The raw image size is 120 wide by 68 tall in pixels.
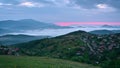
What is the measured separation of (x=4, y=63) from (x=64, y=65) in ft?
15.0

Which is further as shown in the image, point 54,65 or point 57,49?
point 57,49

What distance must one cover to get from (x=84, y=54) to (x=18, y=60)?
8397 mm

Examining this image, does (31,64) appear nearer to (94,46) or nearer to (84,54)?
(84,54)

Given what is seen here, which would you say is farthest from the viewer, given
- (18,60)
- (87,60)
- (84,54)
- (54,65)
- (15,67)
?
(84,54)

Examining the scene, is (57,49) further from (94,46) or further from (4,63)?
(4,63)

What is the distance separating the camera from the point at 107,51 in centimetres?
3462

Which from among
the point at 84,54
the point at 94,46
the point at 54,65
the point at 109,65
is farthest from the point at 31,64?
the point at 94,46

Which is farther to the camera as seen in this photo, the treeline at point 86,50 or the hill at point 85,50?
the hill at point 85,50

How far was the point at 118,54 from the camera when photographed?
3272cm

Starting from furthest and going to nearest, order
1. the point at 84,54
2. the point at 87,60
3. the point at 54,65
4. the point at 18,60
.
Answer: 1. the point at 84,54
2. the point at 87,60
3. the point at 18,60
4. the point at 54,65

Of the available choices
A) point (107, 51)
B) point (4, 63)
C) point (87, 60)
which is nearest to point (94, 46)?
point (107, 51)

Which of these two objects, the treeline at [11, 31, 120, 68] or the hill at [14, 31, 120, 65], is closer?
the treeline at [11, 31, 120, 68]

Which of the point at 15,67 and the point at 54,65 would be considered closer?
the point at 15,67

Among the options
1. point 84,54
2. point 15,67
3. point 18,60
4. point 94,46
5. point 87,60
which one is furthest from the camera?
point 94,46
